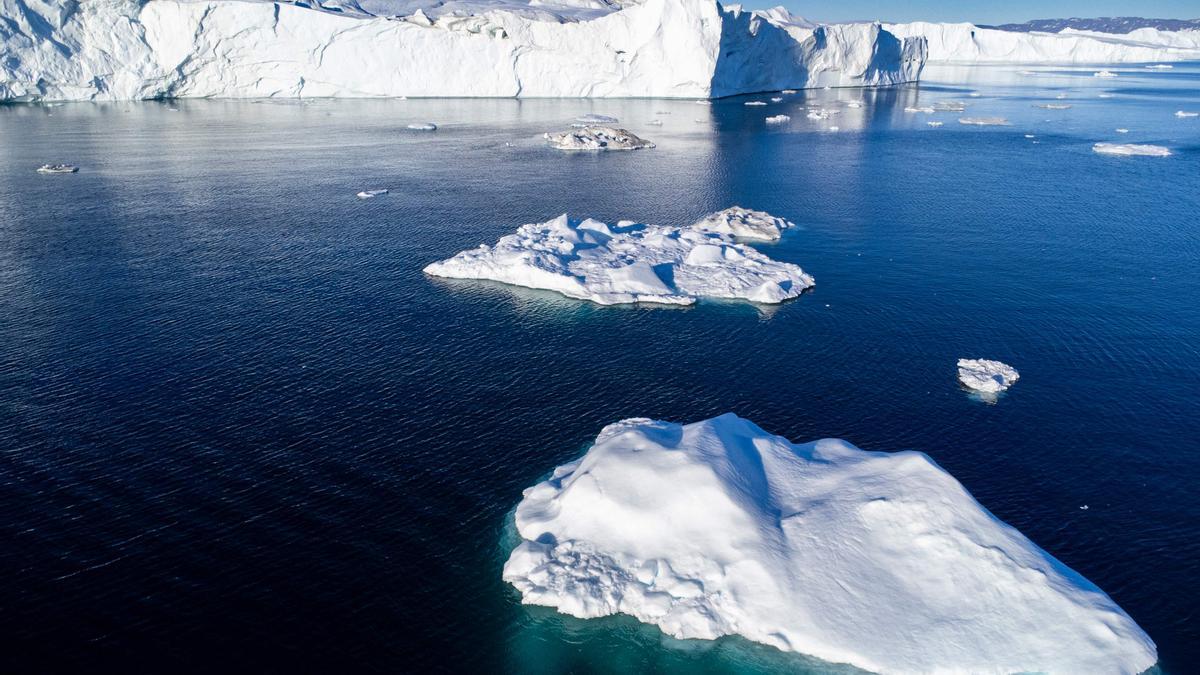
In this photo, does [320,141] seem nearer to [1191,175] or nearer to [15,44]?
[15,44]

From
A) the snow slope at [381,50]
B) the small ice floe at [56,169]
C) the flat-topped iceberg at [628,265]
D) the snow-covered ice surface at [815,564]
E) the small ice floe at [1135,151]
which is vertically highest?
the snow slope at [381,50]

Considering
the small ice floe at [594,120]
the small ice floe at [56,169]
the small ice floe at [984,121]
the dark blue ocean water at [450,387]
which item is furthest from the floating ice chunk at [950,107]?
the small ice floe at [56,169]

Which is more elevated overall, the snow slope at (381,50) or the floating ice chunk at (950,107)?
the snow slope at (381,50)

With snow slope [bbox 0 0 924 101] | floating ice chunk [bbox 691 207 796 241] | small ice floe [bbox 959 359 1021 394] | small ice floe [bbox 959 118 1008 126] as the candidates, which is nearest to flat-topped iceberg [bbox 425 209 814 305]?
floating ice chunk [bbox 691 207 796 241]

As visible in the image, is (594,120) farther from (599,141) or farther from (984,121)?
(984,121)

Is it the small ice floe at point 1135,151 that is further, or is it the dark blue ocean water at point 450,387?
the small ice floe at point 1135,151

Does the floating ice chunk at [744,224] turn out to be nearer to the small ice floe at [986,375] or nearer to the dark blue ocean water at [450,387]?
the dark blue ocean water at [450,387]

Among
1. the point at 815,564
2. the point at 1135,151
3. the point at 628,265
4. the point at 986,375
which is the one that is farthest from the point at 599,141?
the point at 815,564
